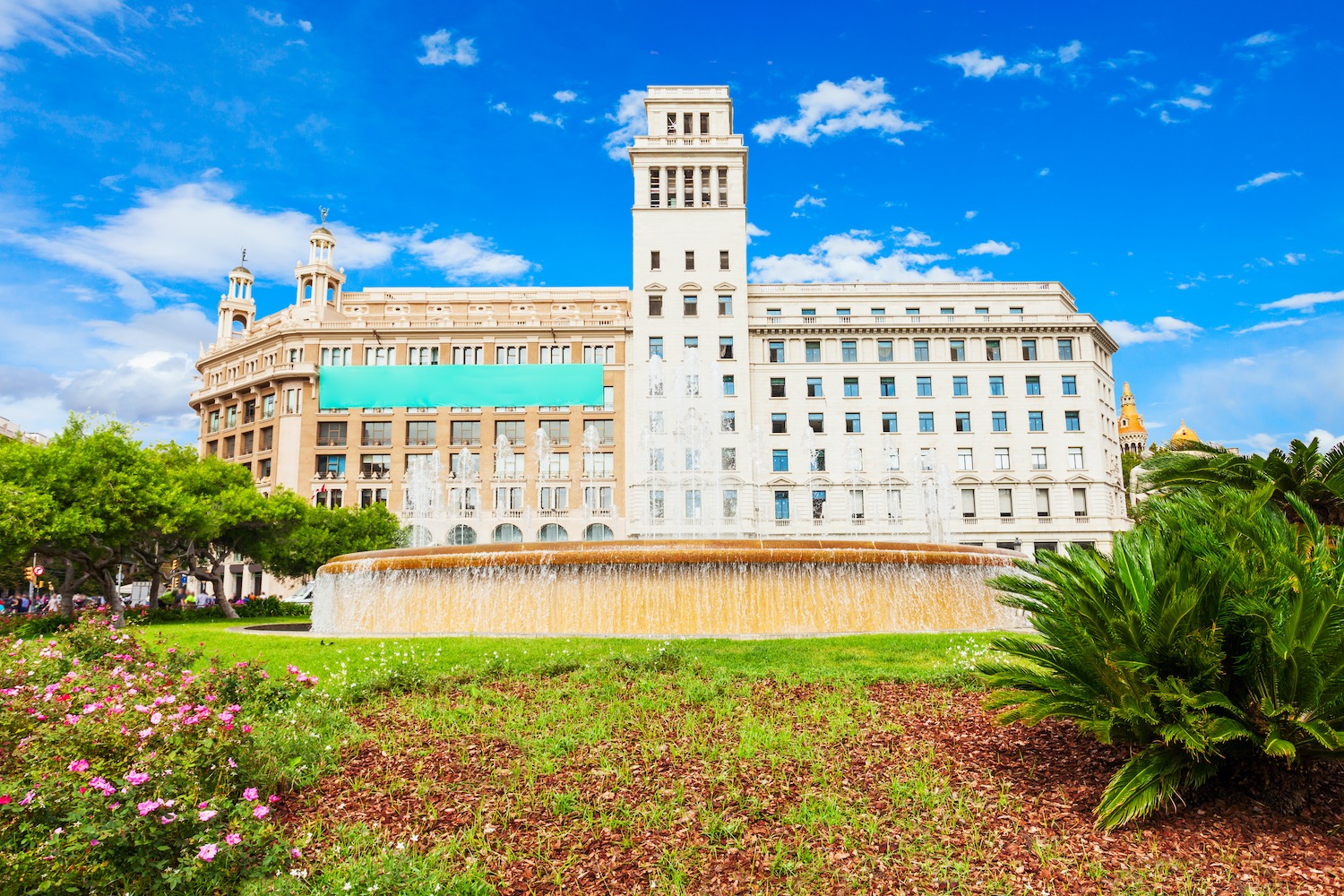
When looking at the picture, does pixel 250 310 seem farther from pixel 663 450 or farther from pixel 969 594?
pixel 969 594

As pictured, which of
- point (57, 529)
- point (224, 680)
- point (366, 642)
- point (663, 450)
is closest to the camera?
point (224, 680)

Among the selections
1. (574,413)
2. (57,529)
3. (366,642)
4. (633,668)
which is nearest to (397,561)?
(366,642)

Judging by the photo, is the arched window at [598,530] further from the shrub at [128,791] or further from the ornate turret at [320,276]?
the shrub at [128,791]

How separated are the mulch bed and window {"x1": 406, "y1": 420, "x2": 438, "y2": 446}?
198ft

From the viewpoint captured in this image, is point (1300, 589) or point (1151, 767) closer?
point (1300, 589)

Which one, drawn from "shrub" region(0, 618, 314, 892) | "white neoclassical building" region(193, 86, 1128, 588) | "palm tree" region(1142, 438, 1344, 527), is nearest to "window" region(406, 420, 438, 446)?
"white neoclassical building" region(193, 86, 1128, 588)

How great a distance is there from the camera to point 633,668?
1143 cm

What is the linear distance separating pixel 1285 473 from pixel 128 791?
710 inches

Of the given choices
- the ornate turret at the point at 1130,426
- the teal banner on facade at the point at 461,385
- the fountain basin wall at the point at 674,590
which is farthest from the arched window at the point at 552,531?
the ornate turret at the point at 1130,426

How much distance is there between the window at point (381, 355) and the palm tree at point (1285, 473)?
60.4 meters

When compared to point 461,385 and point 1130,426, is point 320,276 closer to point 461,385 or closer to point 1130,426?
point 461,385

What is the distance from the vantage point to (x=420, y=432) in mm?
66812

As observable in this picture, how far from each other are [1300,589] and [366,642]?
14.2 metres

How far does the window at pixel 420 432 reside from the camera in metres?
66.5
